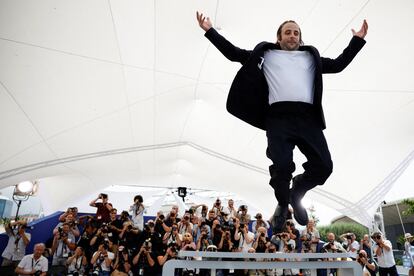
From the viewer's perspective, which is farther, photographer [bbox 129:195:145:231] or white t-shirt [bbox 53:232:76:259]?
photographer [bbox 129:195:145:231]

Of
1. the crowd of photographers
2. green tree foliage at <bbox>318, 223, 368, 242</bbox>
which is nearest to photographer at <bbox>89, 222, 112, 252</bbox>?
the crowd of photographers

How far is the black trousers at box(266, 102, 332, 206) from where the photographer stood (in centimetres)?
182

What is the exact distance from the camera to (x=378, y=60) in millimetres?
5699

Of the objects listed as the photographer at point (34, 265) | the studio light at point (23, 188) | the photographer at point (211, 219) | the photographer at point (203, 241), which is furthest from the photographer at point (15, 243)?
the photographer at point (211, 219)

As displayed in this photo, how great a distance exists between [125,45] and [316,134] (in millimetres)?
4836

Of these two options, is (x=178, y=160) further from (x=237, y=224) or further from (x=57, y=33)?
(x=57, y=33)

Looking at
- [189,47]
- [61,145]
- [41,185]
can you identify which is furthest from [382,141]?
[41,185]

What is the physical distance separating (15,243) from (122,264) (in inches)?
99.8

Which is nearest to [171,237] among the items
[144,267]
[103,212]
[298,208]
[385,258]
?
[144,267]

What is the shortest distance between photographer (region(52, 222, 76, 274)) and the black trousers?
5.94m

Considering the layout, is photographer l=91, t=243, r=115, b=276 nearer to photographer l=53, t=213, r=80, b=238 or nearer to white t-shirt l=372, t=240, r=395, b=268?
photographer l=53, t=213, r=80, b=238

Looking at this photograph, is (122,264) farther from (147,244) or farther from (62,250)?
(62,250)

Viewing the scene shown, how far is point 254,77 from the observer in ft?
6.42

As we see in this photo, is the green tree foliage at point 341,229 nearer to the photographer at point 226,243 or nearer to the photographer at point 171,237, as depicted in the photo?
the photographer at point 226,243
